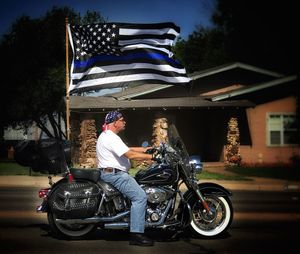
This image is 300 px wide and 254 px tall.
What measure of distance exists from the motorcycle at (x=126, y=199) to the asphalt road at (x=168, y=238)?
0.29 meters

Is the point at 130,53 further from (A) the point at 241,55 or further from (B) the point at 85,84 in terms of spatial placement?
(A) the point at 241,55

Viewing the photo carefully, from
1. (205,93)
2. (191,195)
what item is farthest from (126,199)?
(205,93)

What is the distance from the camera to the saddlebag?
24.9ft

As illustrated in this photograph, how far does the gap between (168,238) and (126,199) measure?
0.99 m

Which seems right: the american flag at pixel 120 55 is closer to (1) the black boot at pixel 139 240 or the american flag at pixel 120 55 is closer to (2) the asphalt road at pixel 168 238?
(2) the asphalt road at pixel 168 238

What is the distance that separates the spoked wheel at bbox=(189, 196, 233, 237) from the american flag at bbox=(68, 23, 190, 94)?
8.96 m

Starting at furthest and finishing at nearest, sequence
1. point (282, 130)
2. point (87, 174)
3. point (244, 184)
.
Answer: point (282, 130)
point (244, 184)
point (87, 174)

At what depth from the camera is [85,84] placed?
53.5 feet

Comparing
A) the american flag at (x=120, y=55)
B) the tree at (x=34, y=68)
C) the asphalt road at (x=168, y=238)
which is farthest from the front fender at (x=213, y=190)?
the tree at (x=34, y=68)

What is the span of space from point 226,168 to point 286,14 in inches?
1011

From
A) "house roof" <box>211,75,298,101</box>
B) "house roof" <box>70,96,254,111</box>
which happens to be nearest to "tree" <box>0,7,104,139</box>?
"house roof" <box>70,96,254,111</box>

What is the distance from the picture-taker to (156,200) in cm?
759

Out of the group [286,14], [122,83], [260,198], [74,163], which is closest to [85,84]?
[122,83]

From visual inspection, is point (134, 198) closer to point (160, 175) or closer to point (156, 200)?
point (156, 200)
